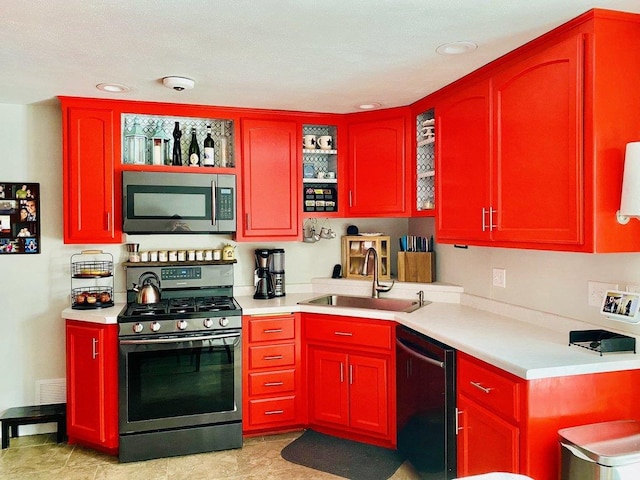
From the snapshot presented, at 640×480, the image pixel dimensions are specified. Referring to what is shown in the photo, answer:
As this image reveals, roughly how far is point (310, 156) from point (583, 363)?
241 centimetres

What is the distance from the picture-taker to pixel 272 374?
3.26 meters

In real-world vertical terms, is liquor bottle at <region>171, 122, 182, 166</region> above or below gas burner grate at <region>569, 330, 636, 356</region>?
A: above

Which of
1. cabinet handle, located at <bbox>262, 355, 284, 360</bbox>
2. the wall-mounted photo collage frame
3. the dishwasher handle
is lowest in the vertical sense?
cabinet handle, located at <bbox>262, 355, 284, 360</bbox>

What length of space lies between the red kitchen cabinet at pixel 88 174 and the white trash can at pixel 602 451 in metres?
2.80

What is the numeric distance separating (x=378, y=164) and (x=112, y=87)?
5.85 ft

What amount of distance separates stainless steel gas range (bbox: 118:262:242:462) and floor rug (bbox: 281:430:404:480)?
1.33ft

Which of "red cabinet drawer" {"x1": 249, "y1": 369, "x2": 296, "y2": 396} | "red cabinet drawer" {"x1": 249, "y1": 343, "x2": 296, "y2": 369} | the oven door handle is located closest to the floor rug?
"red cabinet drawer" {"x1": 249, "y1": 369, "x2": 296, "y2": 396}

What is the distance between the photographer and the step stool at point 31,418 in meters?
3.20

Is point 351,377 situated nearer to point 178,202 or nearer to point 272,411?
point 272,411

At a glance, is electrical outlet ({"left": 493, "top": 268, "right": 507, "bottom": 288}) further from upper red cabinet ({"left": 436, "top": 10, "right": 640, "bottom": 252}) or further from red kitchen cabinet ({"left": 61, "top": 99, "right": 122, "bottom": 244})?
red kitchen cabinet ({"left": 61, "top": 99, "right": 122, "bottom": 244})

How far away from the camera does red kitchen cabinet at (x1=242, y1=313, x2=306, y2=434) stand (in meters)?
3.21

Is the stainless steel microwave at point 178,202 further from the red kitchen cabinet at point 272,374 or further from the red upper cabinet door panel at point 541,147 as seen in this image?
the red upper cabinet door panel at point 541,147

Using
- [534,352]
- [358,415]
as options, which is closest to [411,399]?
[358,415]

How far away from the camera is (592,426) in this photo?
1871mm
